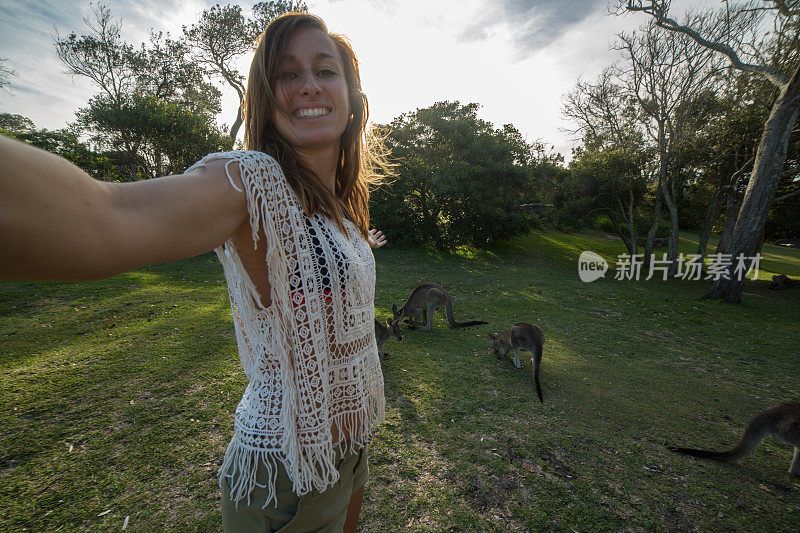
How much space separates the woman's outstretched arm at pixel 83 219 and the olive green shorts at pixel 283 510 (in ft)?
2.59

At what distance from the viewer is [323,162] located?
1320mm

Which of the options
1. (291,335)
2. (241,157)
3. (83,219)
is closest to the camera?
(83,219)

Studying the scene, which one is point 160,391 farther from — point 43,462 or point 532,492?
point 532,492

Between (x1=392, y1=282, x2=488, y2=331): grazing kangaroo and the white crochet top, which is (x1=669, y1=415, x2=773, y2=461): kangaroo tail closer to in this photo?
(x1=392, y1=282, x2=488, y2=331): grazing kangaroo

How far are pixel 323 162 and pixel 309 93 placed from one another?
0.24 m

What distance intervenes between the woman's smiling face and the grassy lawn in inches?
99.6

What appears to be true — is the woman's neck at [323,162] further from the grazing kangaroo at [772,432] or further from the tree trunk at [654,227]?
the tree trunk at [654,227]

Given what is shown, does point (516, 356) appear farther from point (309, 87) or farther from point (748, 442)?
point (309, 87)

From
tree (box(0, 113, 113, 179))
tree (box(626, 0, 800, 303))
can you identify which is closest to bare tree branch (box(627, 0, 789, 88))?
tree (box(626, 0, 800, 303))

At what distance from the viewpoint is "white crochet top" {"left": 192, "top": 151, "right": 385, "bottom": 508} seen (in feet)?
3.16

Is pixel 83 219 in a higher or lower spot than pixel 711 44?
lower

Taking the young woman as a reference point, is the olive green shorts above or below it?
below

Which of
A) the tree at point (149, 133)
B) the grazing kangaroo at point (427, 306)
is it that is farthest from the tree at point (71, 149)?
the grazing kangaroo at point (427, 306)

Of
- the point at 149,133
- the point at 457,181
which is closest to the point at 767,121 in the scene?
the point at 457,181
